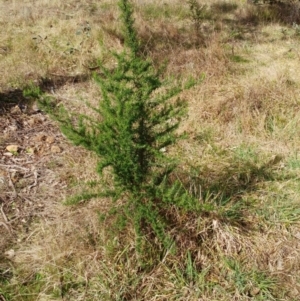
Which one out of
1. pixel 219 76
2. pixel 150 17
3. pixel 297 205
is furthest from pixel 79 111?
pixel 150 17

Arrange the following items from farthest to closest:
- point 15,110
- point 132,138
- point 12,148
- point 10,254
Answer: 1. point 15,110
2. point 12,148
3. point 10,254
4. point 132,138

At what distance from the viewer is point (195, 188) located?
262 cm

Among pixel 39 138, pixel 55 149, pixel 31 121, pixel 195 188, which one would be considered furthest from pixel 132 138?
pixel 31 121

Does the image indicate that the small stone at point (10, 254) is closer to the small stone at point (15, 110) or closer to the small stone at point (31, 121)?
the small stone at point (31, 121)

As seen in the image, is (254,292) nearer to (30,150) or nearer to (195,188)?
(195,188)

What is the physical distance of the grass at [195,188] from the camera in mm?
2303

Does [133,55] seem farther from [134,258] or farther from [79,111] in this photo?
[79,111]

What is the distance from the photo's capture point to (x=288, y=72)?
16.4 feet

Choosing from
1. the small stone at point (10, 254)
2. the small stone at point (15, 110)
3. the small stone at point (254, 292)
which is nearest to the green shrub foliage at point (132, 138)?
the small stone at point (254, 292)

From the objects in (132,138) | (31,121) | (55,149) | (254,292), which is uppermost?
(132,138)

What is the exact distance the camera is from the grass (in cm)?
230

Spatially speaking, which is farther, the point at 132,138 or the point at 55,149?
the point at 55,149

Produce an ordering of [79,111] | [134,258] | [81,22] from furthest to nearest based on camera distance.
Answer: [81,22], [79,111], [134,258]

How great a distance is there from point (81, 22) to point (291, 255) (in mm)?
5742
